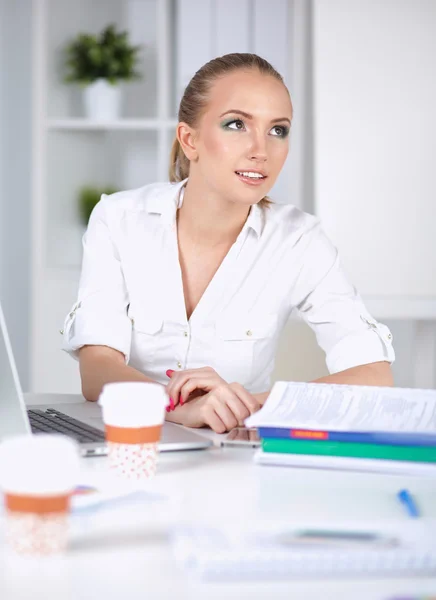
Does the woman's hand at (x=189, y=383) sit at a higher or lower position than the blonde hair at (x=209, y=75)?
lower

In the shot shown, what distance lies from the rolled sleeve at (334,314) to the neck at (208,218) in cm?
17

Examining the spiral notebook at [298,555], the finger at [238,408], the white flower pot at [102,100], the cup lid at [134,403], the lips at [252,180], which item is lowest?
the finger at [238,408]

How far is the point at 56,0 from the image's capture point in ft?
11.5

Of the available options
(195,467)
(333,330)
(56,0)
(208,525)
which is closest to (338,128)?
(56,0)

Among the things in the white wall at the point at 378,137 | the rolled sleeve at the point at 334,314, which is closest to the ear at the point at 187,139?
the rolled sleeve at the point at 334,314

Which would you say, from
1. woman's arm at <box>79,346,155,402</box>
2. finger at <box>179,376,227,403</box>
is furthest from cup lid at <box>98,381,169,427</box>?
woman's arm at <box>79,346,155,402</box>

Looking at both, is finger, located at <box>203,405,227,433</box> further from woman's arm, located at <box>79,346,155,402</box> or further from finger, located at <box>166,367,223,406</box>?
woman's arm, located at <box>79,346,155,402</box>

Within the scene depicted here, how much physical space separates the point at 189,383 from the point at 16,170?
2623mm

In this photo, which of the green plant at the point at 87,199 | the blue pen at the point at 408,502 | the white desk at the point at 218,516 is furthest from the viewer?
the green plant at the point at 87,199

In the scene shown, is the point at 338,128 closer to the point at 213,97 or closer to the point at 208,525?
the point at 213,97

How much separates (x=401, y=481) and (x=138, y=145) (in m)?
2.87

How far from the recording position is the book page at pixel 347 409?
1.06m

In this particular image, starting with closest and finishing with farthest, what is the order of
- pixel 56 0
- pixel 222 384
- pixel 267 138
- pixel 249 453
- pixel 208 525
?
1. pixel 208 525
2. pixel 249 453
3. pixel 222 384
4. pixel 267 138
5. pixel 56 0

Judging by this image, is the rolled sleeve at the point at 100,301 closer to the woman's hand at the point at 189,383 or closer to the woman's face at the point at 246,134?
the woman's face at the point at 246,134
